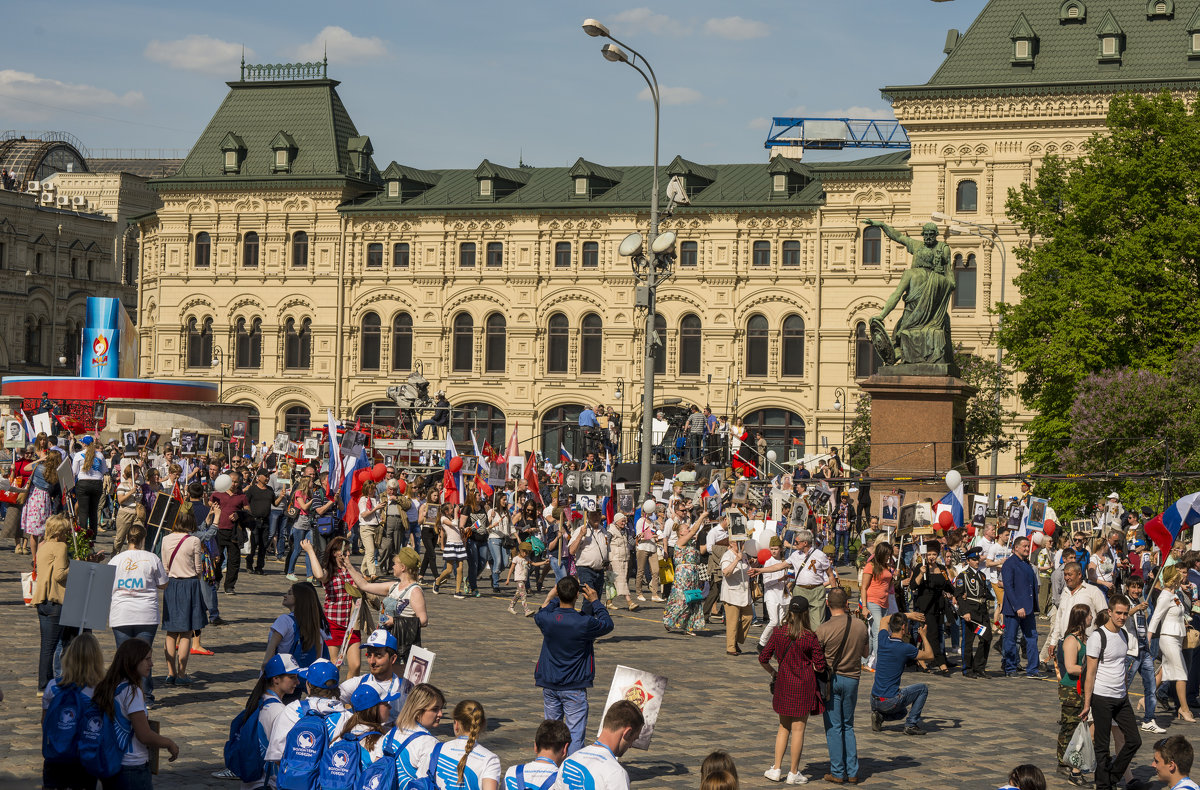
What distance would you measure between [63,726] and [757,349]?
192 ft

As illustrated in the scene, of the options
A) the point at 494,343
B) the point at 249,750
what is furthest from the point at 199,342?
the point at 249,750

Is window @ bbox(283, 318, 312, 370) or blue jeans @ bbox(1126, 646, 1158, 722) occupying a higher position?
window @ bbox(283, 318, 312, 370)

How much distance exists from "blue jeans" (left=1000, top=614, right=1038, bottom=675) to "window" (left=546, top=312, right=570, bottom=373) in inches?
1975

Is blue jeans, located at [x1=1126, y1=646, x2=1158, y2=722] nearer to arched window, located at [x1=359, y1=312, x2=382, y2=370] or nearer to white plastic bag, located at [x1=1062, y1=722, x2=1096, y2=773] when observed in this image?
white plastic bag, located at [x1=1062, y1=722, x2=1096, y2=773]

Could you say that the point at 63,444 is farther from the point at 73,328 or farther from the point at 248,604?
the point at 73,328

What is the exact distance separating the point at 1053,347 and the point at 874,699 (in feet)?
95.0

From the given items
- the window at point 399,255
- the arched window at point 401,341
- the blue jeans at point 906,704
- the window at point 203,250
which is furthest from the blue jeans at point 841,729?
the window at point 203,250

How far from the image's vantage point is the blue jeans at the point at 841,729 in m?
12.9

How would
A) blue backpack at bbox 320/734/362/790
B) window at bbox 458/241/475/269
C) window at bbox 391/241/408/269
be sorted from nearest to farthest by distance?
blue backpack at bbox 320/734/362/790
window at bbox 458/241/475/269
window at bbox 391/241/408/269

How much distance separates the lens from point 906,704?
1524 cm

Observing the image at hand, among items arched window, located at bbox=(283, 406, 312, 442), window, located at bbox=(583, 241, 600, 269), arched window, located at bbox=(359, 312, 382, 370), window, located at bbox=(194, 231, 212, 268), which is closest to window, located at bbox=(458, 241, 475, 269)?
arched window, located at bbox=(359, 312, 382, 370)

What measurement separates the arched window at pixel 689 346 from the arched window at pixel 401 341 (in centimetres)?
1329

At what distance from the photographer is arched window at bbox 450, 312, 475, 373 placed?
234 ft

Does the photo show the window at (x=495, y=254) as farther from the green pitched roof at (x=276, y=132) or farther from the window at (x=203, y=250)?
the window at (x=203, y=250)
